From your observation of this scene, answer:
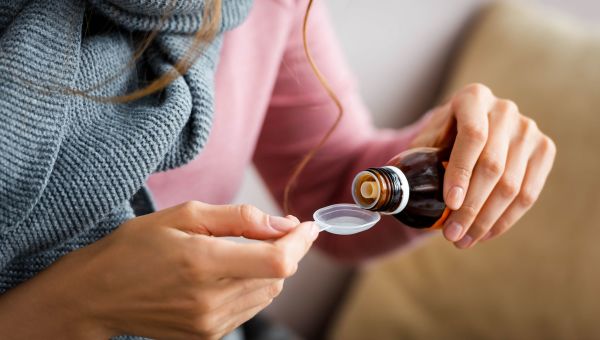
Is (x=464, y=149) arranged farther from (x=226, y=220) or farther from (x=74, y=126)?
(x=74, y=126)

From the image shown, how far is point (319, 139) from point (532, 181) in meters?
0.30

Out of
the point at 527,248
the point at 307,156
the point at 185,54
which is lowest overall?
the point at 527,248

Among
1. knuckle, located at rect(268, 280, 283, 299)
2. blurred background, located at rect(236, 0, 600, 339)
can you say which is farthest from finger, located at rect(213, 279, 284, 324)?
blurred background, located at rect(236, 0, 600, 339)

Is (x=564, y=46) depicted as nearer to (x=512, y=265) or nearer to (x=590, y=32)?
(x=590, y=32)

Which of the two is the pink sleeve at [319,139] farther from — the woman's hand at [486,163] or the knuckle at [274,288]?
the knuckle at [274,288]

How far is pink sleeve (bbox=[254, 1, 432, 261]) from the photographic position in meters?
0.79

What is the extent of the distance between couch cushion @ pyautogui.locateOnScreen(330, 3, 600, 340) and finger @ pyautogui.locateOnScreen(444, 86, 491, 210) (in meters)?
0.60

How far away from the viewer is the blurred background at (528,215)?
1104 millimetres

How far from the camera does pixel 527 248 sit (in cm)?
114

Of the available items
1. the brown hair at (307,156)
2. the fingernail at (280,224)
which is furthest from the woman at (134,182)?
the brown hair at (307,156)

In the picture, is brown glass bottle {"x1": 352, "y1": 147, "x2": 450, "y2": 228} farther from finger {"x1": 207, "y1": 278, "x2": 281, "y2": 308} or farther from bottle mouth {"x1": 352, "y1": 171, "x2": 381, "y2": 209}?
finger {"x1": 207, "y1": 278, "x2": 281, "y2": 308}

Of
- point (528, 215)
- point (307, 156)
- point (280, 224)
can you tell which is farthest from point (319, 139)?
point (528, 215)

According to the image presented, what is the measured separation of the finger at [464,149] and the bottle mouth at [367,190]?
0.23 feet

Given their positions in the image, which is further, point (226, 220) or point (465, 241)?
point (465, 241)
